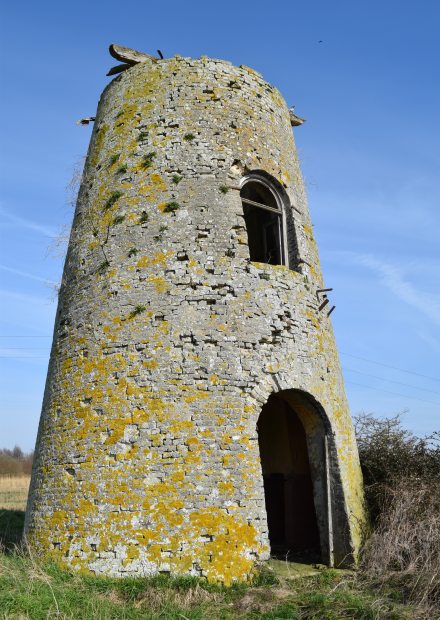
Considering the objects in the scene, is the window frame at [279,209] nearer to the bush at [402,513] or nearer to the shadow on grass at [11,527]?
the bush at [402,513]

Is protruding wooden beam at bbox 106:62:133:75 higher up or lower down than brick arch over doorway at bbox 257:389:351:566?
higher up

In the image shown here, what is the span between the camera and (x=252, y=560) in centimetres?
771

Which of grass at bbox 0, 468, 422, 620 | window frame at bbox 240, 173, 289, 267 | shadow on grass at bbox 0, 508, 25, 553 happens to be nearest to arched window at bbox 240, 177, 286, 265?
window frame at bbox 240, 173, 289, 267

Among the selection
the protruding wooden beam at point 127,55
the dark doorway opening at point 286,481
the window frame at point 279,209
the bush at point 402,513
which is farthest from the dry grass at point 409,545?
the protruding wooden beam at point 127,55

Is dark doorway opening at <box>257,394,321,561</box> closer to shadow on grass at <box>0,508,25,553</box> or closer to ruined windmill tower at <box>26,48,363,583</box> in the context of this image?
ruined windmill tower at <box>26,48,363,583</box>

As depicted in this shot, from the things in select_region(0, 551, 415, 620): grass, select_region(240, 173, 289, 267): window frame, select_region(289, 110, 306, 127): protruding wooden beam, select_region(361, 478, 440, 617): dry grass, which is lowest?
select_region(0, 551, 415, 620): grass

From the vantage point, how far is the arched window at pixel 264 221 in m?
10.7

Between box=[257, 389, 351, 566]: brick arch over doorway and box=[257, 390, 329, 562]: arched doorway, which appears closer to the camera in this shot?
box=[257, 389, 351, 566]: brick arch over doorway

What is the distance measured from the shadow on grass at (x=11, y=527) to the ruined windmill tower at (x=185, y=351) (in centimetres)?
277

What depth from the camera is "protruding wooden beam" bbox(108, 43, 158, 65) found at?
11.1m

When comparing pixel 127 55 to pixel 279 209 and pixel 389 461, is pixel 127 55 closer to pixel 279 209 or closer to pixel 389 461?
pixel 279 209

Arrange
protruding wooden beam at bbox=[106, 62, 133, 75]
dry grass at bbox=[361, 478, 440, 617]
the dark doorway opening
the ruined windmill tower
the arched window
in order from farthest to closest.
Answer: protruding wooden beam at bbox=[106, 62, 133, 75] → the dark doorway opening → the arched window → the ruined windmill tower → dry grass at bbox=[361, 478, 440, 617]

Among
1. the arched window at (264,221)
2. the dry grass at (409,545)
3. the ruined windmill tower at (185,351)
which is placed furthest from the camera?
the arched window at (264,221)

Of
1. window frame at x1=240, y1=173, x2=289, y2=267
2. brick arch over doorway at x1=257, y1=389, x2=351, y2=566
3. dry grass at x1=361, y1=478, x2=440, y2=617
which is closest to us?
dry grass at x1=361, y1=478, x2=440, y2=617
